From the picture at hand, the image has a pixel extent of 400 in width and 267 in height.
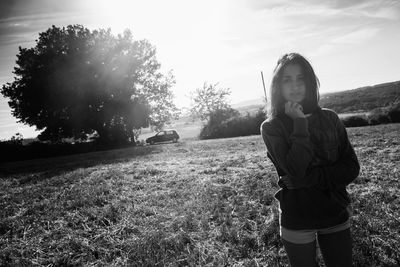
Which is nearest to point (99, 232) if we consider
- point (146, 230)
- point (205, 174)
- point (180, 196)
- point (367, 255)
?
point (146, 230)

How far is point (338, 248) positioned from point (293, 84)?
155 cm

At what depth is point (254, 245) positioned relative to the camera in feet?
14.7

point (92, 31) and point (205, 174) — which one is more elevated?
point (92, 31)

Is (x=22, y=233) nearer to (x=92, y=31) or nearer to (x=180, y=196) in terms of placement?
(x=180, y=196)

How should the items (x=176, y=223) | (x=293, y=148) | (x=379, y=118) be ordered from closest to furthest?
1. (x=293, y=148)
2. (x=176, y=223)
3. (x=379, y=118)

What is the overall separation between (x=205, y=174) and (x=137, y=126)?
1274 inches

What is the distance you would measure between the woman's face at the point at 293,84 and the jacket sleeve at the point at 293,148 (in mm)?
405

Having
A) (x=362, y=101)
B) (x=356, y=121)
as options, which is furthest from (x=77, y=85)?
(x=362, y=101)

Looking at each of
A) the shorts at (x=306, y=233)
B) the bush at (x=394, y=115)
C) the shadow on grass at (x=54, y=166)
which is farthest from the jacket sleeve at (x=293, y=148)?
the bush at (x=394, y=115)

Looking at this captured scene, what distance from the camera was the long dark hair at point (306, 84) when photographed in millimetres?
2803

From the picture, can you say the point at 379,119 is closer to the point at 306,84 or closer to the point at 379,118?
the point at 379,118

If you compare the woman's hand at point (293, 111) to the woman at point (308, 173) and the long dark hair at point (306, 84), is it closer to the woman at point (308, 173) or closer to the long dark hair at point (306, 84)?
the woman at point (308, 173)

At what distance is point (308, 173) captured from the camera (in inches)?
101

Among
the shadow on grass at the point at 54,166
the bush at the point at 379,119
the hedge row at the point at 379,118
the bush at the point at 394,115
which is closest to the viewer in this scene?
the shadow on grass at the point at 54,166
